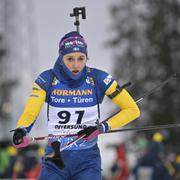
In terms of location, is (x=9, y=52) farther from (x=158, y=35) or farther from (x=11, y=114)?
(x=158, y=35)

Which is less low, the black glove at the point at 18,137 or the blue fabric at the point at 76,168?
the black glove at the point at 18,137

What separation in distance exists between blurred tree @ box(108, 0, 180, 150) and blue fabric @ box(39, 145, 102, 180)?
27070mm

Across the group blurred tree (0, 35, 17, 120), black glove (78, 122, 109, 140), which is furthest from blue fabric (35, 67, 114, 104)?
blurred tree (0, 35, 17, 120)

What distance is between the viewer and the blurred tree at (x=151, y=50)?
33.7 metres

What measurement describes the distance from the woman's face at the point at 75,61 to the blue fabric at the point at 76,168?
0.67 metres

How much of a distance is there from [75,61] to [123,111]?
57cm

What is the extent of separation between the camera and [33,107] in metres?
5.92

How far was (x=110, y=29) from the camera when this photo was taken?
35250 mm

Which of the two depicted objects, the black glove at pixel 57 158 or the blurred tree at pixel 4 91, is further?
the blurred tree at pixel 4 91

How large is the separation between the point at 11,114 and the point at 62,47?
30295mm

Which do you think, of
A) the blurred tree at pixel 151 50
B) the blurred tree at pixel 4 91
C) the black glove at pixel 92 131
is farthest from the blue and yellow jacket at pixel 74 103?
the blurred tree at pixel 4 91

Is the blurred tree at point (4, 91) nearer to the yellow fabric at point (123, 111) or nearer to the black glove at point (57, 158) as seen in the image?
the yellow fabric at point (123, 111)

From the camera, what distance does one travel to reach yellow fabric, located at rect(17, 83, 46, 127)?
231 inches

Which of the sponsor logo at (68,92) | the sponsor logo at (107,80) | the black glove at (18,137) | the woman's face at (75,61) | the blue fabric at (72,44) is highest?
the blue fabric at (72,44)
